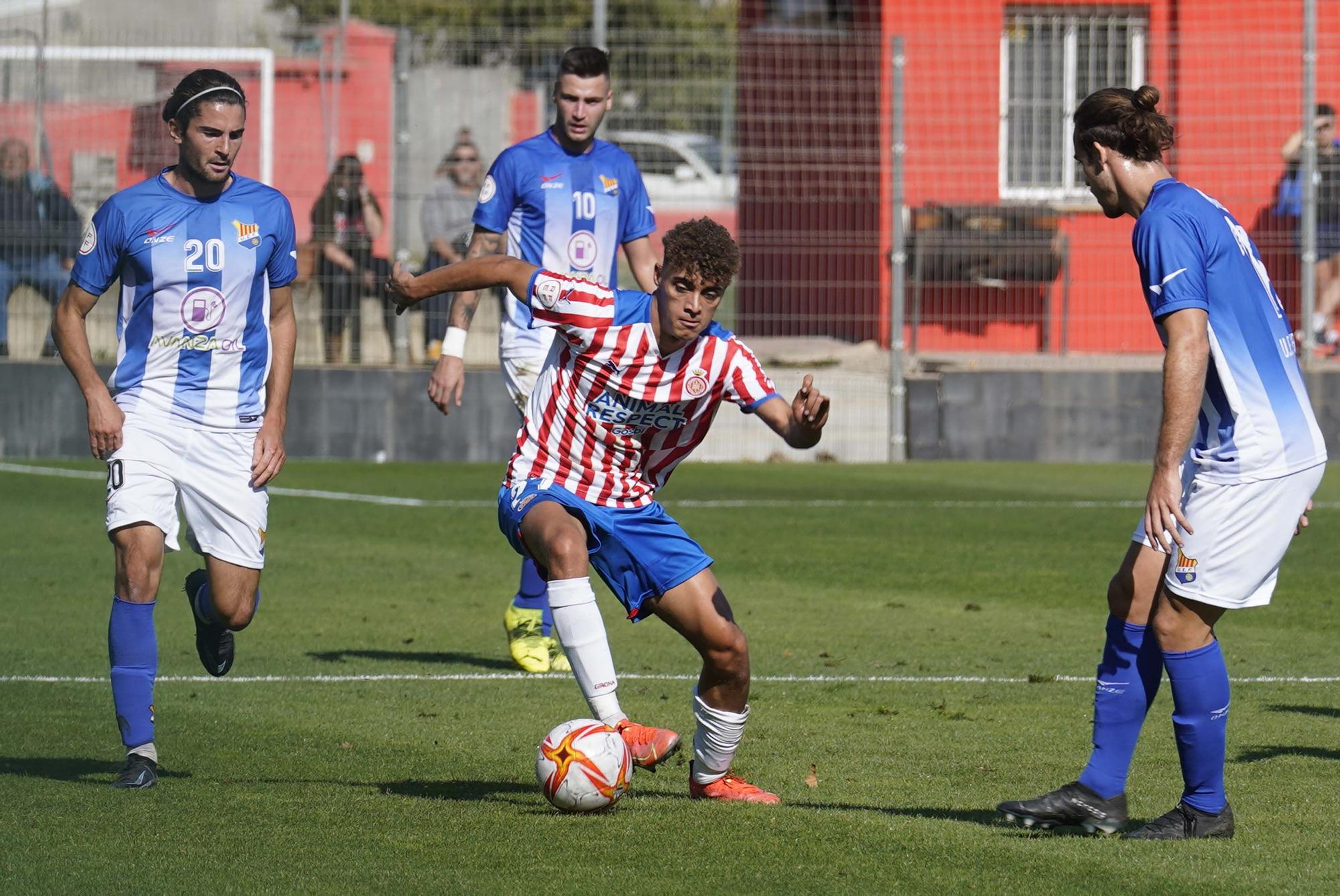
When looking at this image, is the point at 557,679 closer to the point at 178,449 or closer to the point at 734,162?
the point at 178,449

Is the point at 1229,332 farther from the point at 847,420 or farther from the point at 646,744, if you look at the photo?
the point at 847,420

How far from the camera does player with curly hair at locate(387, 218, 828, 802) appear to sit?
18.7 ft

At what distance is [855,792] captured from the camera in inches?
231

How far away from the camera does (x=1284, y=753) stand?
645 centimetres

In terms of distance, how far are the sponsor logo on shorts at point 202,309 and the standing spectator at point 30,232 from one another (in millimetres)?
10609

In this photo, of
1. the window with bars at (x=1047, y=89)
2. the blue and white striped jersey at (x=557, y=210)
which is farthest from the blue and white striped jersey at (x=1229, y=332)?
the window with bars at (x=1047, y=89)

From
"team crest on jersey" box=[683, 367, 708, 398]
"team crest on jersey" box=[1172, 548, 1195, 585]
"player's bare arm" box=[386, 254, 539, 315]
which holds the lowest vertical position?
"team crest on jersey" box=[1172, 548, 1195, 585]

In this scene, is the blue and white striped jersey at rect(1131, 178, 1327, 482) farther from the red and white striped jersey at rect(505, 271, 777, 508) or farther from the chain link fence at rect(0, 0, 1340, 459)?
the chain link fence at rect(0, 0, 1340, 459)

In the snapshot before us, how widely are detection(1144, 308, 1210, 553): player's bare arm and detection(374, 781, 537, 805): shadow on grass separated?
6.65 feet

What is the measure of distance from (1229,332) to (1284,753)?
6.50ft

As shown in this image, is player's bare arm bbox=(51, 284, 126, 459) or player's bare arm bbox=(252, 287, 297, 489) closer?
player's bare arm bbox=(51, 284, 126, 459)

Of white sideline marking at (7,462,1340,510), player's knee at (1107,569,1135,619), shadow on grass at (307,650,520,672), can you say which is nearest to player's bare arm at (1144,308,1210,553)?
player's knee at (1107,569,1135,619)

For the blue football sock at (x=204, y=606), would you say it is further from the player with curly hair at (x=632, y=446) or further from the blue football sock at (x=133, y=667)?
the player with curly hair at (x=632, y=446)


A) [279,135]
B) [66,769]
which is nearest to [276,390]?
[66,769]
